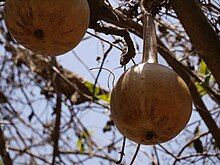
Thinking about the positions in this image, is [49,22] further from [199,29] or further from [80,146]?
[80,146]

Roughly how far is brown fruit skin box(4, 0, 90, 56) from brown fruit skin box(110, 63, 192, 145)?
0.46ft

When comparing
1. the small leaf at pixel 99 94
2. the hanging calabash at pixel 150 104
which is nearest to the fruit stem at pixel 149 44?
the hanging calabash at pixel 150 104

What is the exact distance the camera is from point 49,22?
1.01 m

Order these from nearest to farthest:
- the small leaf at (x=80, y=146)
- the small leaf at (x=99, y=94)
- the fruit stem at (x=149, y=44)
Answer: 1. the fruit stem at (x=149, y=44)
2. the small leaf at (x=99, y=94)
3. the small leaf at (x=80, y=146)

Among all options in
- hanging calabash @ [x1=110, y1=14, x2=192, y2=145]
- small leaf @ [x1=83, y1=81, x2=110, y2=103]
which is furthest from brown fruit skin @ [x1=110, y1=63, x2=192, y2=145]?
small leaf @ [x1=83, y1=81, x2=110, y2=103]

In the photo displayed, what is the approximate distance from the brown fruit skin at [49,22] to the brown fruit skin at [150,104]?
0.46 ft

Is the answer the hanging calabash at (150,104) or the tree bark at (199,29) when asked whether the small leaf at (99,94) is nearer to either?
the tree bark at (199,29)

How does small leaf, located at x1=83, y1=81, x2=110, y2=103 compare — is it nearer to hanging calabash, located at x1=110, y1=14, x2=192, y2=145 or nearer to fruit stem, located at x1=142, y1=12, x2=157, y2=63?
fruit stem, located at x1=142, y1=12, x2=157, y2=63

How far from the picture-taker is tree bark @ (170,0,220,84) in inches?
50.9

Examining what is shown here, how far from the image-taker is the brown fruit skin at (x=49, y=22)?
1.00 metres

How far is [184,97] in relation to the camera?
1.09 meters

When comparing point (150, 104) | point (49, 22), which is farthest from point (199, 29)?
point (49, 22)

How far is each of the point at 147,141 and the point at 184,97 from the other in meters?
0.11

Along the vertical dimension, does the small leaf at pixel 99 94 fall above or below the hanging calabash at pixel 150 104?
above
